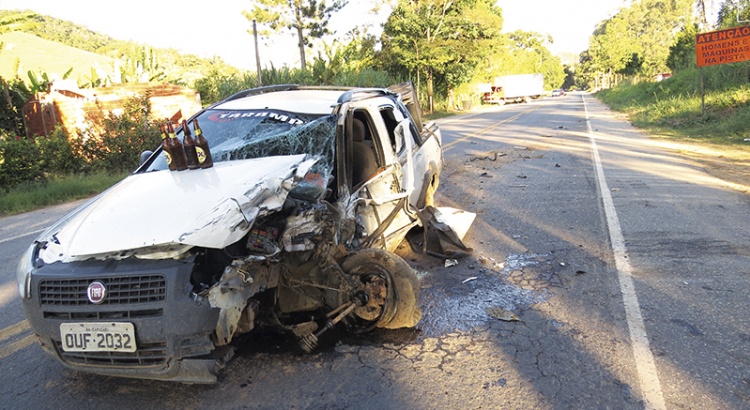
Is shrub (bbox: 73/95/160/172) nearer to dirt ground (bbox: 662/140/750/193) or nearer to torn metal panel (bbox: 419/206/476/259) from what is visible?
torn metal panel (bbox: 419/206/476/259)

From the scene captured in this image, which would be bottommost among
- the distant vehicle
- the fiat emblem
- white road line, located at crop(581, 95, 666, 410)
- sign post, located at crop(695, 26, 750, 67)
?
white road line, located at crop(581, 95, 666, 410)

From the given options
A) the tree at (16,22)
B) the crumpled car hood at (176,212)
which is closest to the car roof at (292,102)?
the crumpled car hood at (176,212)

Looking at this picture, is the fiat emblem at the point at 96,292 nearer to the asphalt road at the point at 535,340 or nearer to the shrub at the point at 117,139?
the asphalt road at the point at 535,340

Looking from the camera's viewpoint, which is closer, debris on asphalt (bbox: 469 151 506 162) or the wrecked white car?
the wrecked white car

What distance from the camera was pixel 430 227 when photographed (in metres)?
5.48

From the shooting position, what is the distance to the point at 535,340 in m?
3.57

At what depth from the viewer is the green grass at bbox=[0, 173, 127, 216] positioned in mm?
9578

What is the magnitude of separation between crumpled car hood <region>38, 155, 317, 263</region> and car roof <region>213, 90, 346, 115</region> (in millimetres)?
887

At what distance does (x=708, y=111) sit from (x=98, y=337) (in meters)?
21.8

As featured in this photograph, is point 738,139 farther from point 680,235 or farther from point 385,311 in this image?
point 385,311

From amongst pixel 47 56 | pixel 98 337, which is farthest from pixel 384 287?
pixel 47 56

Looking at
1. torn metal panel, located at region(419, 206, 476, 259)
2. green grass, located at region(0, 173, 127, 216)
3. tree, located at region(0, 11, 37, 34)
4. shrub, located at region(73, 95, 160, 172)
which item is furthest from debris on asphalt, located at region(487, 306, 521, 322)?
tree, located at region(0, 11, 37, 34)

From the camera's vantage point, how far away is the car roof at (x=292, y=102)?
4.51 metres

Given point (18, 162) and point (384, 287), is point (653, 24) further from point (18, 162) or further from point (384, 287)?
point (384, 287)
